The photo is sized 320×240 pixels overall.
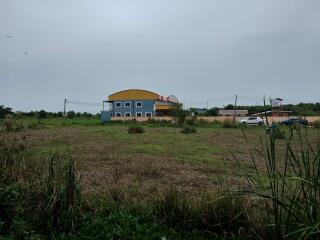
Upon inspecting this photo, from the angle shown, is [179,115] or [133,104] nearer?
[179,115]

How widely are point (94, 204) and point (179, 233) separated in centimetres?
113

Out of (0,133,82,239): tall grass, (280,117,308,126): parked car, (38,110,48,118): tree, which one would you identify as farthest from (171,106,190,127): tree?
(38,110,48,118): tree

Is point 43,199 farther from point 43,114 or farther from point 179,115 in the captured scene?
point 43,114

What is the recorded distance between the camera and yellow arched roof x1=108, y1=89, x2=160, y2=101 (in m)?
54.5

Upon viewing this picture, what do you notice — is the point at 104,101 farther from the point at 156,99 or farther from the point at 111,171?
the point at 111,171

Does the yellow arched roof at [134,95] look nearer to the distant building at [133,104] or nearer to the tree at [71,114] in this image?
the distant building at [133,104]

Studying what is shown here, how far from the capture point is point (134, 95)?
5484 centimetres

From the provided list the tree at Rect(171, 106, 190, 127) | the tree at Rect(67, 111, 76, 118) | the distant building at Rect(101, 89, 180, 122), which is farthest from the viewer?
the tree at Rect(67, 111, 76, 118)

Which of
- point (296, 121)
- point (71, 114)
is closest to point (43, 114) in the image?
point (71, 114)

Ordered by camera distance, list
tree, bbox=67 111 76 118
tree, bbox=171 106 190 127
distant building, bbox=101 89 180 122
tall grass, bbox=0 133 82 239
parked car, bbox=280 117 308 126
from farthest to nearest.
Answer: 1. tree, bbox=67 111 76 118
2. distant building, bbox=101 89 180 122
3. tree, bbox=171 106 190 127
4. tall grass, bbox=0 133 82 239
5. parked car, bbox=280 117 308 126

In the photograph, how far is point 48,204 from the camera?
3229mm

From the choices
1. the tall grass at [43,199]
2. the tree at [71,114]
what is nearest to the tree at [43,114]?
→ the tree at [71,114]

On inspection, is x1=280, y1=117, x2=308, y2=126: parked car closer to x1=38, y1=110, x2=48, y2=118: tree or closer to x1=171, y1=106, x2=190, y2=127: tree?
x1=171, y1=106, x2=190, y2=127: tree

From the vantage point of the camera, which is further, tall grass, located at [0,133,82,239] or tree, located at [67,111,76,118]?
tree, located at [67,111,76,118]
